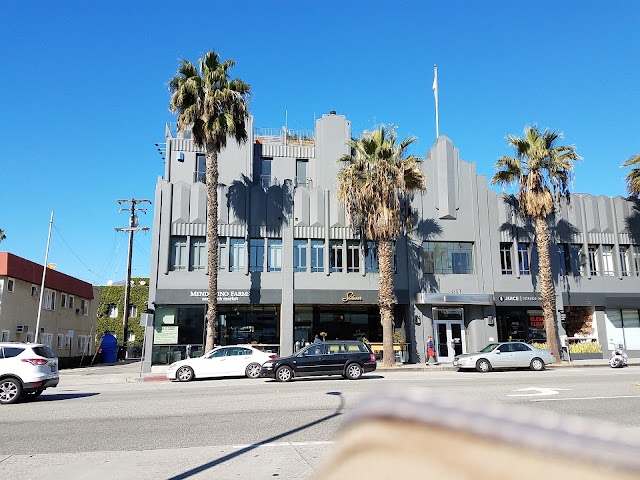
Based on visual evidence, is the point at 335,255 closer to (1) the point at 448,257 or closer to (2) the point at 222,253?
(2) the point at 222,253

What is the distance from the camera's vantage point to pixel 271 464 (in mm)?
6770

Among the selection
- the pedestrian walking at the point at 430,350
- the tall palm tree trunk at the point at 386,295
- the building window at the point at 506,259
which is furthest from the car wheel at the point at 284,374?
the building window at the point at 506,259

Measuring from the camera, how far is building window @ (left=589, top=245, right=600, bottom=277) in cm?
3147

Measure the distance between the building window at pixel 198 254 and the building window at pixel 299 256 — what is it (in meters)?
4.96

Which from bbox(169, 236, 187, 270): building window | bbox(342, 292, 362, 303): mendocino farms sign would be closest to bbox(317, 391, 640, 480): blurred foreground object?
bbox(342, 292, 362, 303): mendocino farms sign

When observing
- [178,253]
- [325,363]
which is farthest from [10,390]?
[178,253]

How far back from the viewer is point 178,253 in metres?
28.1

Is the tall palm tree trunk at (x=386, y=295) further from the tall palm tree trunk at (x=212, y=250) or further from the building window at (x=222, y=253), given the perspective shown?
the building window at (x=222, y=253)

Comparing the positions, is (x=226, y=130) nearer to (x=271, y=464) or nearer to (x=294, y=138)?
(x=294, y=138)

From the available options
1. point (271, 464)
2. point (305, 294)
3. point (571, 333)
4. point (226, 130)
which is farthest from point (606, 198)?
point (271, 464)

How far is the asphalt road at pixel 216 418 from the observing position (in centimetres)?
746

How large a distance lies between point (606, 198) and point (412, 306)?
14.9m

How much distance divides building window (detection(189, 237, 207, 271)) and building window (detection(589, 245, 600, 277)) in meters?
23.3

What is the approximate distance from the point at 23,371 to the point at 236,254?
49.3 feet
